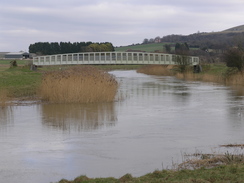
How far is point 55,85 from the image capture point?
23844 millimetres

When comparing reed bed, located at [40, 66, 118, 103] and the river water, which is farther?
reed bed, located at [40, 66, 118, 103]

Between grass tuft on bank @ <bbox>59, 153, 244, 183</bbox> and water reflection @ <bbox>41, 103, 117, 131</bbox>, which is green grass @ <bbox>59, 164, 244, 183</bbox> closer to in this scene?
grass tuft on bank @ <bbox>59, 153, 244, 183</bbox>

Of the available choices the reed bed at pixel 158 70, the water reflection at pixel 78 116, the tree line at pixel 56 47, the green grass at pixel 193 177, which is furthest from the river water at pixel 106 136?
the tree line at pixel 56 47

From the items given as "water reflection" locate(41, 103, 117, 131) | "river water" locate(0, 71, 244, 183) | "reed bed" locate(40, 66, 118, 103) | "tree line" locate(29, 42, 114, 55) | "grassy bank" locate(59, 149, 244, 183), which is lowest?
"river water" locate(0, 71, 244, 183)

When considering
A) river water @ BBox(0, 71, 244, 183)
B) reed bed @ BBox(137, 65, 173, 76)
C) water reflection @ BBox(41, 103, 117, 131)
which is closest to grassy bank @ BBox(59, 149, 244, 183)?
river water @ BBox(0, 71, 244, 183)

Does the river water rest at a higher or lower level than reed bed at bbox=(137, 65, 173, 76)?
lower

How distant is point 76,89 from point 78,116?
4.62 meters

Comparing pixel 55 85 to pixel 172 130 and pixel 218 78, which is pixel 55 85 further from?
pixel 218 78

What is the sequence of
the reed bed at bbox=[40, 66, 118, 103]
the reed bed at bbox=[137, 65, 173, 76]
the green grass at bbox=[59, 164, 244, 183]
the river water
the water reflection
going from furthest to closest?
the reed bed at bbox=[137, 65, 173, 76] → the reed bed at bbox=[40, 66, 118, 103] → the water reflection → the river water → the green grass at bbox=[59, 164, 244, 183]

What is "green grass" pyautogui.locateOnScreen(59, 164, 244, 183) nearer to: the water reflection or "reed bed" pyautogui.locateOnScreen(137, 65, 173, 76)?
Result: the water reflection

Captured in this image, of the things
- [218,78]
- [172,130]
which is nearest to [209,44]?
[218,78]

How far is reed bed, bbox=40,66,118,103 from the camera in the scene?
23.4 m

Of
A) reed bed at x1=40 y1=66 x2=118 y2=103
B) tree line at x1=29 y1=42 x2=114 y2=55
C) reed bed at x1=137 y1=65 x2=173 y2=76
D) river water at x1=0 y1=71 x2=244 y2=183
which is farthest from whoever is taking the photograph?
tree line at x1=29 y1=42 x2=114 y2=55

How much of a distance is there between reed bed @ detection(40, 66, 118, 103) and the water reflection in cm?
95
